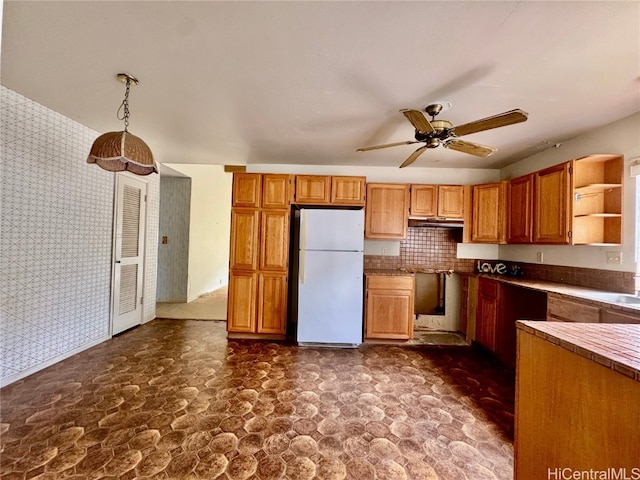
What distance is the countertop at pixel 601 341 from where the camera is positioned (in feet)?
2.72

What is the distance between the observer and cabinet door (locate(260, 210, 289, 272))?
3.53 m

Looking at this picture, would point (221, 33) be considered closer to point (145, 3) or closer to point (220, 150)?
point (145, 3)

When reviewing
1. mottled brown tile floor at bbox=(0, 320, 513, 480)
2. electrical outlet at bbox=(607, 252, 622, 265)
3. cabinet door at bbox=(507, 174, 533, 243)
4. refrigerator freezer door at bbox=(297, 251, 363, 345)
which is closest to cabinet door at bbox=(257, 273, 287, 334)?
refrigerator freezer door at bbox=(297, 251, 363, 345)

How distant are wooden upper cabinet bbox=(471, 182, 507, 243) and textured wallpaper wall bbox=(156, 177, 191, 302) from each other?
4838 mm

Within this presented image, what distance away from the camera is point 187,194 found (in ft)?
17.8

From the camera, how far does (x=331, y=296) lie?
3354 mm

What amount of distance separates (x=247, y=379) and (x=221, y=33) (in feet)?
8.42

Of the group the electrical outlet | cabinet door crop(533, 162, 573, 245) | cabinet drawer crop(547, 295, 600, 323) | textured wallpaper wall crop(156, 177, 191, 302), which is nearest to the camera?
cabinet drawer crop(547, 295, 600, 323)

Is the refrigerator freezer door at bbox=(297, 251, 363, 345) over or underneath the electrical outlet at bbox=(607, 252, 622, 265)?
underneath

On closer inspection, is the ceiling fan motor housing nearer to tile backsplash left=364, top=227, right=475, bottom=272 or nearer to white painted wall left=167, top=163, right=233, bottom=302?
tile backsplash left=364, top=227, right=475, bottom=272

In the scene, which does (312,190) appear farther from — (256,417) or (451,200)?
(256,417)

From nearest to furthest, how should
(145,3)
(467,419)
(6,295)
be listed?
1. (145,3)
2. (467,419)
3. (6,295)

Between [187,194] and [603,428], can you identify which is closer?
[603,428]

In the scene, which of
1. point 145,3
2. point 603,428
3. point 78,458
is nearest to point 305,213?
point 145,3
